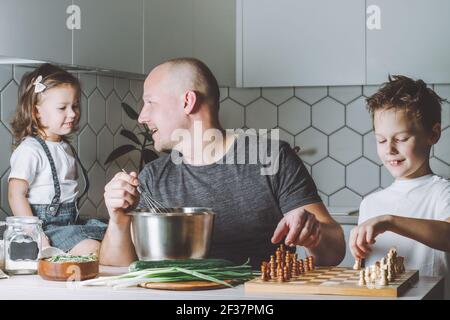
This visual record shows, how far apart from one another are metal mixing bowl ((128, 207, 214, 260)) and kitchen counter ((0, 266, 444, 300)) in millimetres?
122

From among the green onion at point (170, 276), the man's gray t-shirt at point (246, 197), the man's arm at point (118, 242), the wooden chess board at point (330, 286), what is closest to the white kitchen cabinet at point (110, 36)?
the man's gray t-shirt at point (246, 197)

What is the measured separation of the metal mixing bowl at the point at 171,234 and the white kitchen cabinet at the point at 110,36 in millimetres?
864

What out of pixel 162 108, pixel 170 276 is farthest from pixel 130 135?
pixel 170 276

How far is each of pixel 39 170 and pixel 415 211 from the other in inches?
39.6

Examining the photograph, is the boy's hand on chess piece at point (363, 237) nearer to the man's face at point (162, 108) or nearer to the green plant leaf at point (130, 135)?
the man's face at point (162, 108)

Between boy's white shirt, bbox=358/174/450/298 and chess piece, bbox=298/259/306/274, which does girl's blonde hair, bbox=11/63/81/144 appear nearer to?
boy's white shirt, bbox=358/174/450/298

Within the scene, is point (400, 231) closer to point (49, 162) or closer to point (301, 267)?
point (301, 267)

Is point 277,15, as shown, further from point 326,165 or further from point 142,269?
point 142,269

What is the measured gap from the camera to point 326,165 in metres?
3.10

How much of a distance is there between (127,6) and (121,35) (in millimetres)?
106

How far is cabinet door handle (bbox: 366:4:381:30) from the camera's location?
2779 millimetres

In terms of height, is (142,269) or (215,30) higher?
(215,30)

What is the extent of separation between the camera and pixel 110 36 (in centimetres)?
227
